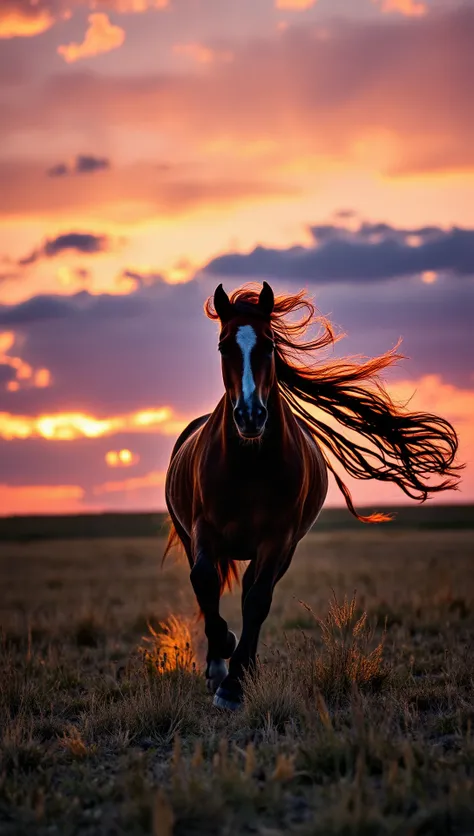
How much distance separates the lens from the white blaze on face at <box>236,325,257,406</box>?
6266 millimetres

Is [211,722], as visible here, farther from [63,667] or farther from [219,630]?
[63,667]

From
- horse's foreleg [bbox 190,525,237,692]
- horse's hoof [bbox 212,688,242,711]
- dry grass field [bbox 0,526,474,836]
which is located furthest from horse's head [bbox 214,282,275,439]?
horse's hoof [bbox 212,688,242,711]

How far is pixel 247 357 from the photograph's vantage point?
21.2 feet

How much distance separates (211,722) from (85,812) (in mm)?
1889

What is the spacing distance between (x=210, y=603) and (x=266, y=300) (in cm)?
246

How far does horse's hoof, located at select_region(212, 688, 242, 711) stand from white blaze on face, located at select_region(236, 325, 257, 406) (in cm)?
214

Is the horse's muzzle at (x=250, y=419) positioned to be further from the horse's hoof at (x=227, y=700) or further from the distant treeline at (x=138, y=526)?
the distant treeline at (x=138, y=526)

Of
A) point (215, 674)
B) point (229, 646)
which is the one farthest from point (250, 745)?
point (229, 646)

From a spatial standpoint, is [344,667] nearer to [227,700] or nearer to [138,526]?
[227,700]

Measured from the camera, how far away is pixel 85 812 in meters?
4.26

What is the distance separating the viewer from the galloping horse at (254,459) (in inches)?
261

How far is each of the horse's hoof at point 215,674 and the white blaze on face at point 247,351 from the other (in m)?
2.56

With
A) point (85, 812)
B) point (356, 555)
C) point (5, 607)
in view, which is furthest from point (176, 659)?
point (356, 555)

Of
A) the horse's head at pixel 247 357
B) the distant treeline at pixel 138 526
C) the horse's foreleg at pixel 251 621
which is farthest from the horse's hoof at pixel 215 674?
the distant treeline at pixel 138 526
